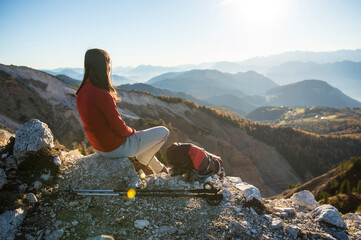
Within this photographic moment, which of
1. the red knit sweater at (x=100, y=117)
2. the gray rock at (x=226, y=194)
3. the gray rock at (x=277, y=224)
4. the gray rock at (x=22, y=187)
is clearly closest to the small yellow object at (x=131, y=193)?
the red knit sweater at (x=100, y=117)

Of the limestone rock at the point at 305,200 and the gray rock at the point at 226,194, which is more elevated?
the gray rock at the point at 226,194

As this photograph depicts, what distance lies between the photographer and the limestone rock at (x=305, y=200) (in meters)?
4.09

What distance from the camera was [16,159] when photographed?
366 centimetres

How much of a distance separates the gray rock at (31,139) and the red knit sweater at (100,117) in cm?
103

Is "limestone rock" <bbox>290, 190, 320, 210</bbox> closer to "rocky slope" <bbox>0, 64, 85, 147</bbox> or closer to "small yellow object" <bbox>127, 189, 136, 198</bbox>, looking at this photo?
"small yellow object" <bbox>127, 189, 136, 198</bbox>

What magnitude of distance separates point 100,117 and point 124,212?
176 cm

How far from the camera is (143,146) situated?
168 inches

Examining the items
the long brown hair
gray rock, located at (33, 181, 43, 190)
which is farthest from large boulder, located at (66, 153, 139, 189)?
the long brown hair

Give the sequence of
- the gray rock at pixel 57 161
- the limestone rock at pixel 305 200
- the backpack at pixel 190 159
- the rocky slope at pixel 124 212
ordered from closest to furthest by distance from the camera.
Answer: the rocky slope at pixel 124 212, the gray rock at pixel 57 161, the limestone rock at pixel 305 200, the backpack at pixel 190 159

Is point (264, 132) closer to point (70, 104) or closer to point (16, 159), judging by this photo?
point (70, 104)

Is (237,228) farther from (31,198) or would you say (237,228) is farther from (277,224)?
(31,198)

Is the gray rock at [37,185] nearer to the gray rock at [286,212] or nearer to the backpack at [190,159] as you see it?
the backpack at [190,159]

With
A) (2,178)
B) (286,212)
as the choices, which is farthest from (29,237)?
(286,212)

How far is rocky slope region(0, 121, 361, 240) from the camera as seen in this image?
9.38 ft
